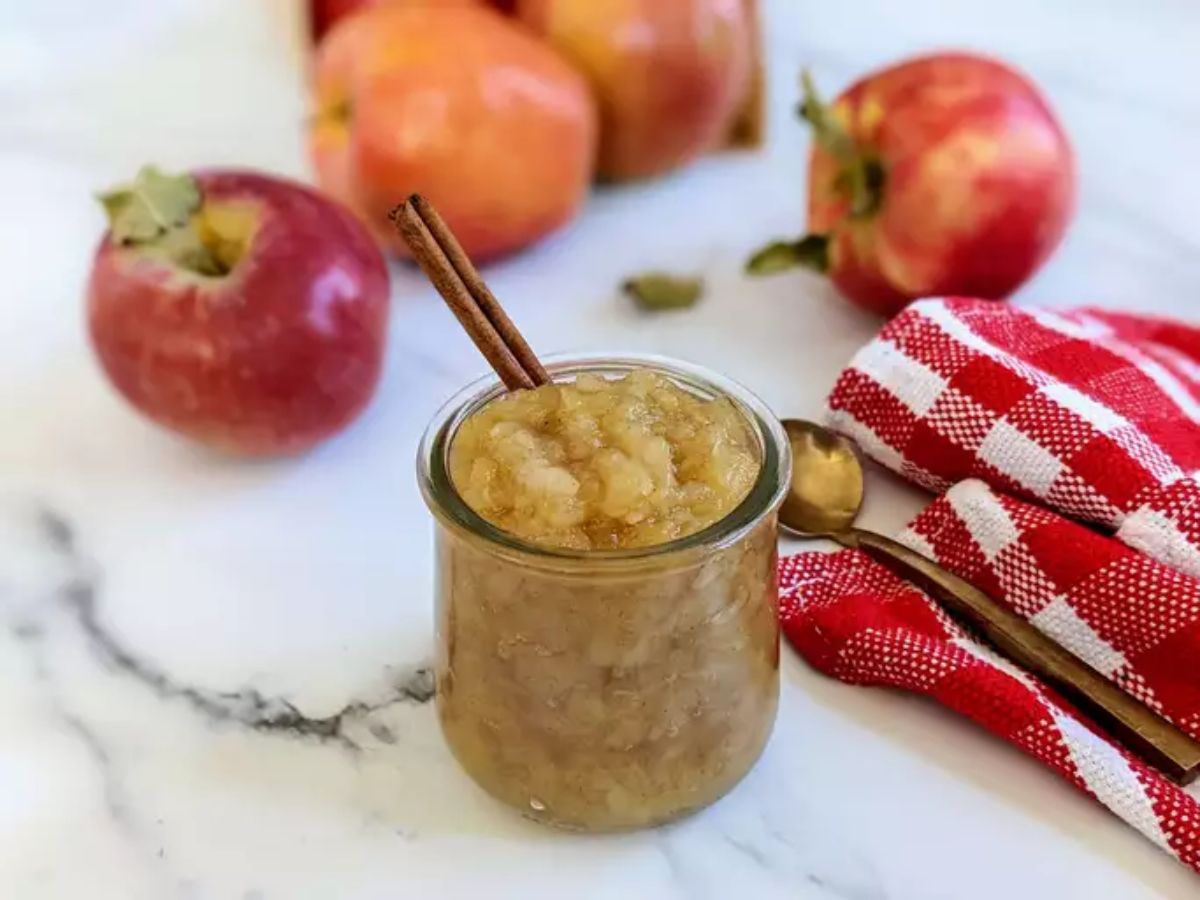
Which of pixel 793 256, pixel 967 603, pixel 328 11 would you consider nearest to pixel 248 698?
pixel 967 603

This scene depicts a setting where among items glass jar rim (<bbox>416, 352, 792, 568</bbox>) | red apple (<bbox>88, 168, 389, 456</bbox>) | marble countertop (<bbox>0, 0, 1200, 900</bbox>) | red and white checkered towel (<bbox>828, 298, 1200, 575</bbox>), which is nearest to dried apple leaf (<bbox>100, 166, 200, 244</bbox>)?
red apple (<bbox>88, 168, 389, 456</bbox>)

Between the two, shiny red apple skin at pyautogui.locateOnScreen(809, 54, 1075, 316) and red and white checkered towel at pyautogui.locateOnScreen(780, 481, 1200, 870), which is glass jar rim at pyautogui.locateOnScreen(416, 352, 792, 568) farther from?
shiny red apple skin at pyautogui.locateOnScreen(809, 54, 1075, 316)

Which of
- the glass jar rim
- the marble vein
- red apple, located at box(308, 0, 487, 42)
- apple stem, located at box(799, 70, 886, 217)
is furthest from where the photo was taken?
red apple, located at box(308, 0, 487, 42)

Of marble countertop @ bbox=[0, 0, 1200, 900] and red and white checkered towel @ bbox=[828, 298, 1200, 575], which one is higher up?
red and white checkered towel @ bbox=[828, 298, 1200, 575]

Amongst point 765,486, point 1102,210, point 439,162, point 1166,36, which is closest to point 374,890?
point 765,486

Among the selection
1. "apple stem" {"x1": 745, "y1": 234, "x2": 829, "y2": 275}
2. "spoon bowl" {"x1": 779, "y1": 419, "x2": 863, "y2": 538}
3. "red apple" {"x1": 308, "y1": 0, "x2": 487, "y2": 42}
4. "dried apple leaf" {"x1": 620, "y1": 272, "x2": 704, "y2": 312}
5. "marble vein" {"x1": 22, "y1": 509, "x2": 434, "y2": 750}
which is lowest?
"marble vein" {"x1": 22, "y1": 509, "x2": 434, "y2": 750}

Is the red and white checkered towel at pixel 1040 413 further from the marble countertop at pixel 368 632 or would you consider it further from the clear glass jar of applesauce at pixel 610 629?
the clear glass jar of applesauce at pixel 610 629
